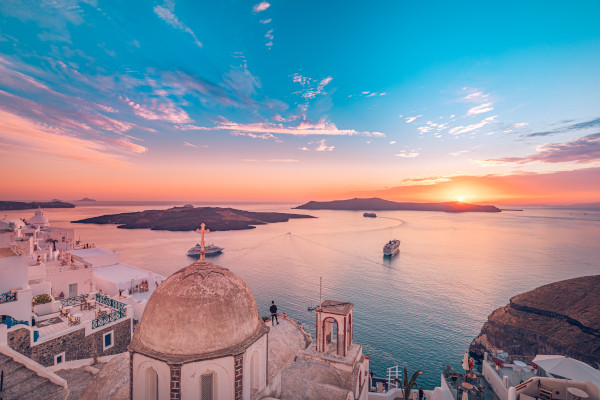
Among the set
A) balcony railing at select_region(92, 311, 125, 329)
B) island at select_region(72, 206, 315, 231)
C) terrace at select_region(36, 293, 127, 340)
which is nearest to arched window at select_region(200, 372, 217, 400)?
terrace at select_region(36, 293, 127, 340)

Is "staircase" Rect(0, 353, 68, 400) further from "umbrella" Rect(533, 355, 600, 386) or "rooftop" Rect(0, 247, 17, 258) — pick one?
"umbrella" Rect(533, 355, 600, 386)

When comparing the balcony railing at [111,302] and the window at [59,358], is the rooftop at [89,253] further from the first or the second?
the window at [59,358]

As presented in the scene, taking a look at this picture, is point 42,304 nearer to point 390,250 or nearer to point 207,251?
point 207,251

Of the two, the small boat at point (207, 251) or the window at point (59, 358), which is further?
the small boat at point (207, 251)

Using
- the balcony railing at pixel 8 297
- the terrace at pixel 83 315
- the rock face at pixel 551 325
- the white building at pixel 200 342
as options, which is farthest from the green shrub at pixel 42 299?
the rock face at pixel 551 325

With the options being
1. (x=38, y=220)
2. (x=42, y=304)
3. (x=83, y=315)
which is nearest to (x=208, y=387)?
(x=83, y=315)
